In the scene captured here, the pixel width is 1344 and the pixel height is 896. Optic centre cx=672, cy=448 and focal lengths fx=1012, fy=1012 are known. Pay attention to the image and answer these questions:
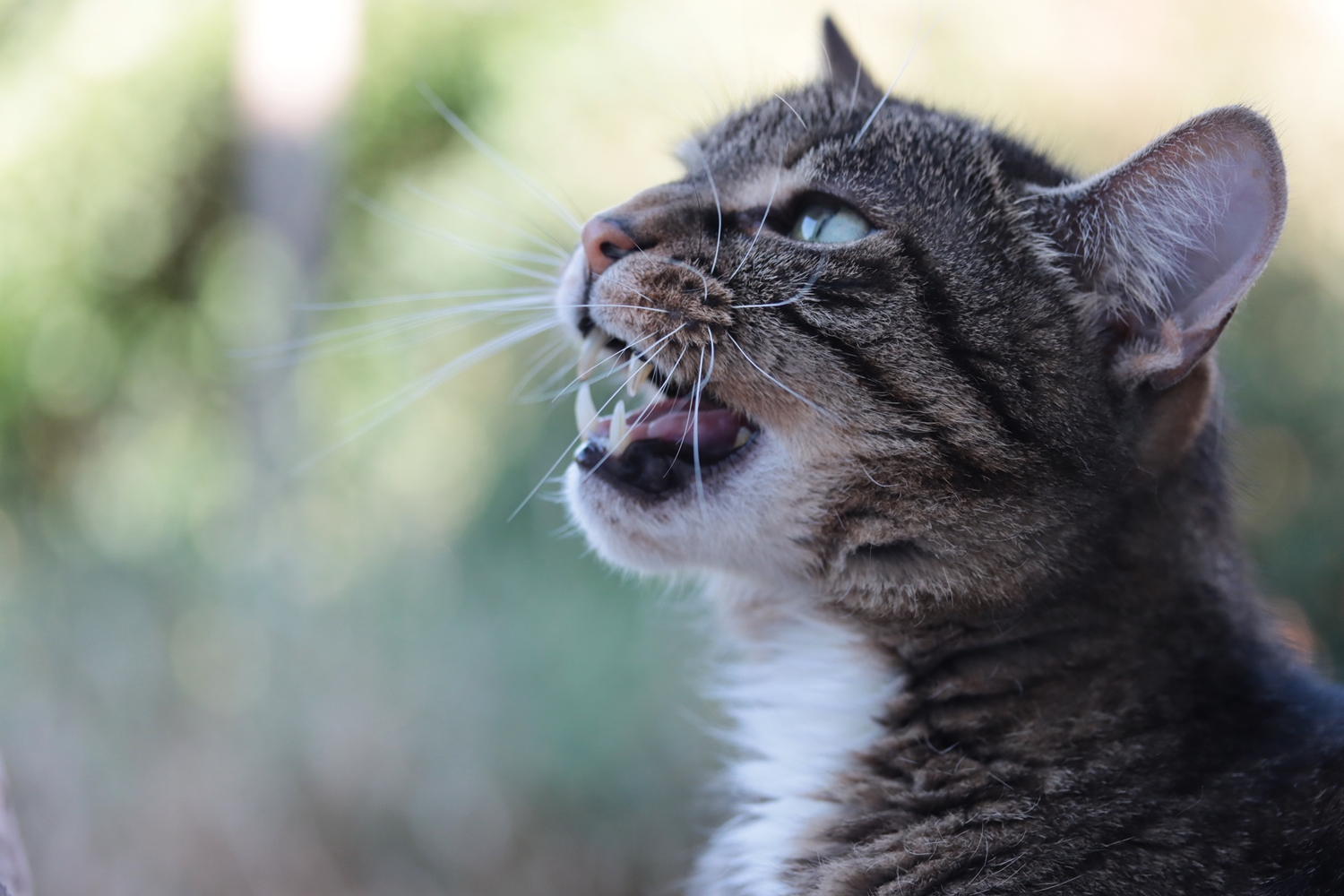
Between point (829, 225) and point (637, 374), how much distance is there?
1.49 ft

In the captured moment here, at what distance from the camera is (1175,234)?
1560 millimetres

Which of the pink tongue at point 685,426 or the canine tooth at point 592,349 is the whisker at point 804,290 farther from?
the canine tooth at point 592,349

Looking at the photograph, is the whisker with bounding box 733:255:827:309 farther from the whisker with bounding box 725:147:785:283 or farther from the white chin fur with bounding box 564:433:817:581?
the white chin fur with bounding box 564:433:817:581

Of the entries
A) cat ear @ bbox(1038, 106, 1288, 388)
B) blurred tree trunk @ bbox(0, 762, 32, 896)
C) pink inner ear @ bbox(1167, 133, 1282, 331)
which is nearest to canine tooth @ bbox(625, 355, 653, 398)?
cat ear @ bbox(1038, 106, 1288, 388)

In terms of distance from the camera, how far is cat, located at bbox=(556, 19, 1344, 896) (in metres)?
1.51

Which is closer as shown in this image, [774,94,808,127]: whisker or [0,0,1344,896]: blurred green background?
[774,94,808,127]: whisker

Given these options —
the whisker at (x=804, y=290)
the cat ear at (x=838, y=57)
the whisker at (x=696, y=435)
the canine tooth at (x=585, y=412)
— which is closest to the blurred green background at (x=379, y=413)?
the cat ear at (x=838, y=57)

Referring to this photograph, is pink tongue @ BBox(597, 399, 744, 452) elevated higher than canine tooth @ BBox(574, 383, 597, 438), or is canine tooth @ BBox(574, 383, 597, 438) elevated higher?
canine tooth @ BBox(574, 383, 597, 438)

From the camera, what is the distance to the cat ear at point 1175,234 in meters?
1.45

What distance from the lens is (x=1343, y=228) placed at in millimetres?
4160

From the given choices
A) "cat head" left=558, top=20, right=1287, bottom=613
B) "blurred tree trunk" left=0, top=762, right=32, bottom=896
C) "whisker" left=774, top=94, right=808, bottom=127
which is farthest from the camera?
"whisker" left=774, top=94, right=808, bottom=127

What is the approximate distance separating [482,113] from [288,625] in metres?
3.68

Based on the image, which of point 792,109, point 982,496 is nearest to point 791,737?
point 982,496

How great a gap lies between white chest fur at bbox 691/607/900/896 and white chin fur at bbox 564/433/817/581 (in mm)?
194
